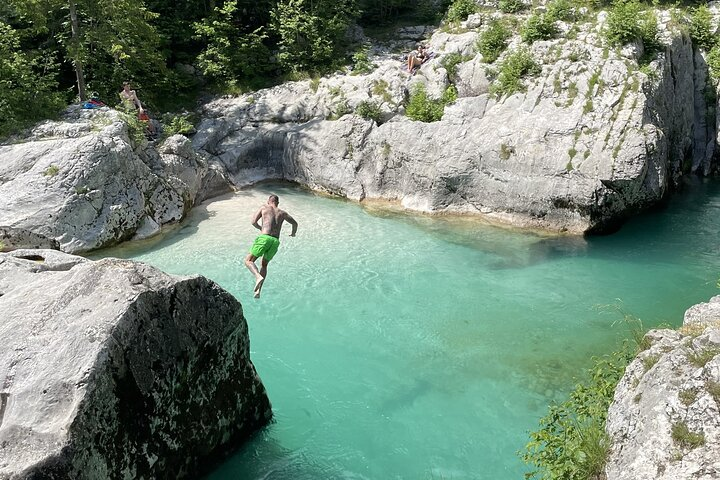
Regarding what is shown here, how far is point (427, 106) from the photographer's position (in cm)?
1855

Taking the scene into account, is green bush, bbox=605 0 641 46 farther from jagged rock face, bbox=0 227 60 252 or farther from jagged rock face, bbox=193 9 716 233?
jagged rock face, bbox=0 227 60 252

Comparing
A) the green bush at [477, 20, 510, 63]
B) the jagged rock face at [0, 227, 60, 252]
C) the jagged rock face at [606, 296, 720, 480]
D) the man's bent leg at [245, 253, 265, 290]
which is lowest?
the jagged rock face at [0, 227, 60, 252]

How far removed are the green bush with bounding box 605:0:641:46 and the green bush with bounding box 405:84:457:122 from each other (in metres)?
5.13

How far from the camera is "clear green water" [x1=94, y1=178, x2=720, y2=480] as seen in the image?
7570 millimetres

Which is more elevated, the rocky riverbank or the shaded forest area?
the shaded forest area

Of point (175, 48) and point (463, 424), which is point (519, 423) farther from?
point (175, 48)

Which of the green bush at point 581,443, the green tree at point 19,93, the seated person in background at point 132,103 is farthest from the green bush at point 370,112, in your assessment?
the green bush at point 581,443

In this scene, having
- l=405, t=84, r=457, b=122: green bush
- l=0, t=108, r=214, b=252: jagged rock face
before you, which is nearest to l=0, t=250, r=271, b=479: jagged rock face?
l=0, t=108, r=214, b=252: jagged rock face

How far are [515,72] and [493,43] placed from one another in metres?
2.20

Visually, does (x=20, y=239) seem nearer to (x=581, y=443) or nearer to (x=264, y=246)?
(x=264, y=246)

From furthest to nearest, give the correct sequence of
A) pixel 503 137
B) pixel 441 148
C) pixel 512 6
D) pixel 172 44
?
pixel 172 44 < pixel 512 6 < pixel 441 148 < pixel 503 137

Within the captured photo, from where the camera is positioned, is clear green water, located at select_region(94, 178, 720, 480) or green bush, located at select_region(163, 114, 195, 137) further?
green bush, located at select_region(163, 114, 195, 137)

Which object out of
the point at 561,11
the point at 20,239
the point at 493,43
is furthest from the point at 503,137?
the point at 20,239

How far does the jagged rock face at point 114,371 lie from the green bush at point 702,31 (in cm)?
2048
